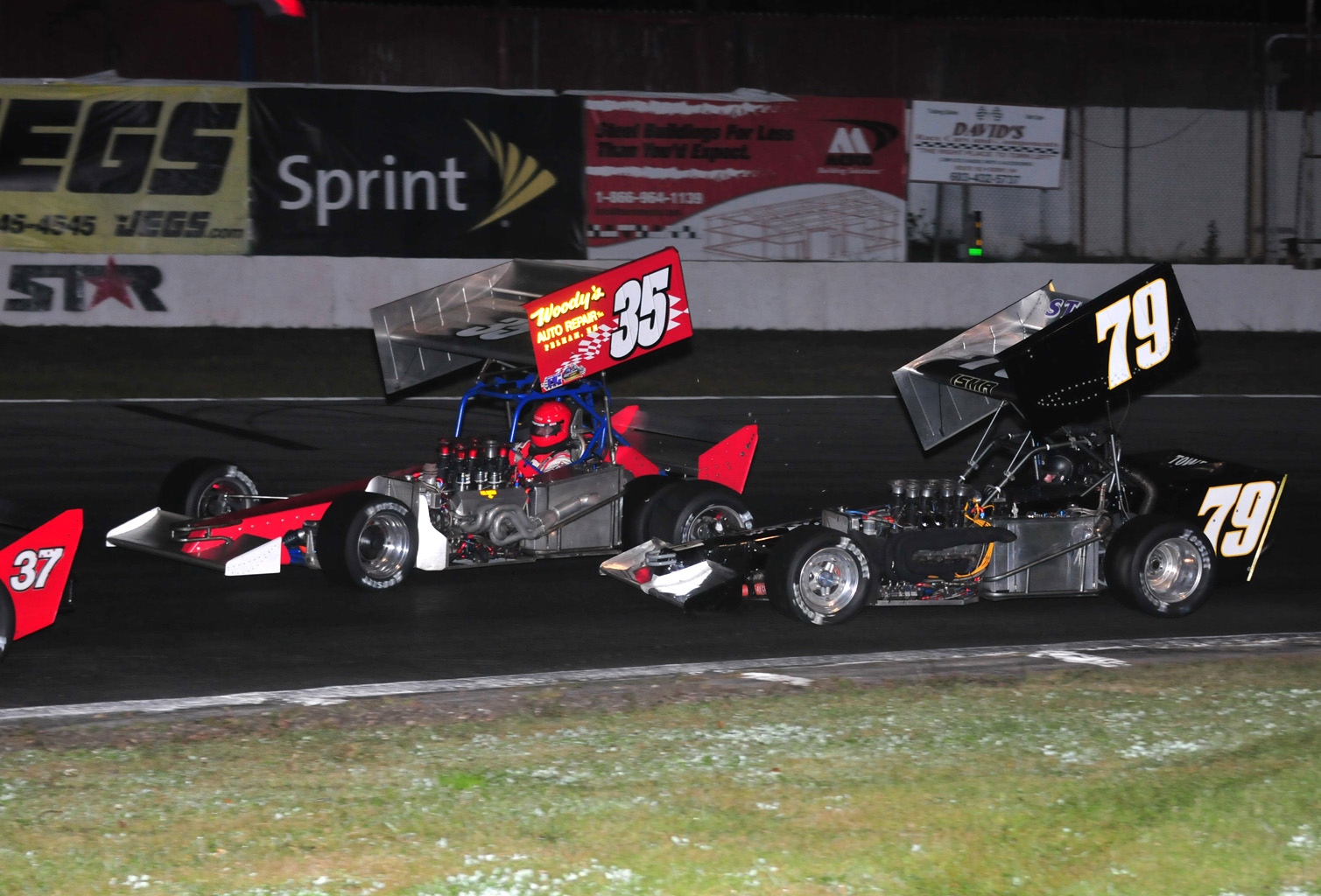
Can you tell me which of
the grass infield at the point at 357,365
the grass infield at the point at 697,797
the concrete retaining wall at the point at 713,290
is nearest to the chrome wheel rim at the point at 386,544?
the grass infield at the point at 697,797

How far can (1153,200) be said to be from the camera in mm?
20688

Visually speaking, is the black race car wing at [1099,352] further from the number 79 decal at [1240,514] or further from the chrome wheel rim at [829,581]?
the chrome wheel rim at [829,581]

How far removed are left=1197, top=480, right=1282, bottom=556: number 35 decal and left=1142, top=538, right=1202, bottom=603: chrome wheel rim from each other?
228mm

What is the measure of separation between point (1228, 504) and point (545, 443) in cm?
370

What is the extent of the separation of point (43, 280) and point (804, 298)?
8.79 m

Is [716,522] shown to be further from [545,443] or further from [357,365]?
[357,365]

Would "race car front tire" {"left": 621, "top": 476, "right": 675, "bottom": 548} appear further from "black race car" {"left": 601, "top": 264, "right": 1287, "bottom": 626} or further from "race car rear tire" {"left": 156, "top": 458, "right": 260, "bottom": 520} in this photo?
"race car rear tire" {"left": 156, "top": 458, "right": 260, "bottom": 520}

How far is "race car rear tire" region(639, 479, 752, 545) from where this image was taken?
8156 millimetres

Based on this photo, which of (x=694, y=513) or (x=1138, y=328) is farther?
(x=694, y=513)

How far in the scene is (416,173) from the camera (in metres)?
Answer: 17.9

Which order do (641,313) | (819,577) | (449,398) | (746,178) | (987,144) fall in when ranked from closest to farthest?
(819,577) < (641,313) < (449,398) < (746,178) < (987,144)

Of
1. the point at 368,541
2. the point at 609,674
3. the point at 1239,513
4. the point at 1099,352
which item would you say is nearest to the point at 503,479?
the point at 368,541

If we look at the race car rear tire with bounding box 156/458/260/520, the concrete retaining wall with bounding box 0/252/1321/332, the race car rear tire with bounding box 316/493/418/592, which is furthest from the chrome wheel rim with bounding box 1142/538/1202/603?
the concrete retaining wall with bounding box 0/252/1321/332

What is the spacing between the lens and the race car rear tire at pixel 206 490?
8.40 metres
